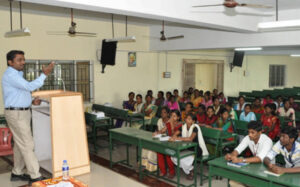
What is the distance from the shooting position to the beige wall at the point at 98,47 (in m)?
7.05

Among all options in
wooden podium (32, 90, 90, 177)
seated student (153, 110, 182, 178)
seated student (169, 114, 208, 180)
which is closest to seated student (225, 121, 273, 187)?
seated student (169, 114, 208, 180)

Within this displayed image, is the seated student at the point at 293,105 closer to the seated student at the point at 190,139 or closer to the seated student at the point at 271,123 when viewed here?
the seated student at the point at 271,123

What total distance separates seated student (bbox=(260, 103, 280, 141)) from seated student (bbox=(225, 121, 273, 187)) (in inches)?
83.6

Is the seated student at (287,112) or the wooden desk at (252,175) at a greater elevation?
the seated student at (287,112)

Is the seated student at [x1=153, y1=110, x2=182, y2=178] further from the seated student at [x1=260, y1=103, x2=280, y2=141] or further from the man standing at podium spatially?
the man standing at podium

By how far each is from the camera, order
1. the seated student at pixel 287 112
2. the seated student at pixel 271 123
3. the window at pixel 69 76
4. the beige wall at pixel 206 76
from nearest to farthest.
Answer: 1. the seated student at pixel 271 123
2. the seated student at pixel 287 112
3. the window at pixel 69 76
4. the beige wall at pixel 206 76

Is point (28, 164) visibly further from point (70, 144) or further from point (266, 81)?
point (266, 81)

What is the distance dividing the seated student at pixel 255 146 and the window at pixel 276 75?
12.5 metres

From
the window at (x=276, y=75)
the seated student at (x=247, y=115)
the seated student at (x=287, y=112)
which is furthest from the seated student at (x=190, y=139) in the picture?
the window at (x=276, y=75)

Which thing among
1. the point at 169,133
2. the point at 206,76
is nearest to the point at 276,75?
the point at 206,76

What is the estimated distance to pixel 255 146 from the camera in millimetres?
3617

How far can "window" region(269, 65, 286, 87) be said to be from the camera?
15.1 metres

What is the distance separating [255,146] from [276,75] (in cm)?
1321

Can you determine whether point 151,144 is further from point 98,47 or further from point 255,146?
point 98,47
